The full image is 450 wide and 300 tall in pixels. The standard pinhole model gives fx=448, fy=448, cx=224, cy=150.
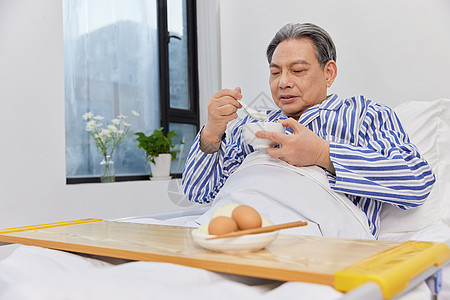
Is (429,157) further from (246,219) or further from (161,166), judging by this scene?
(161,166)

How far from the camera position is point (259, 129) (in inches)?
51.3

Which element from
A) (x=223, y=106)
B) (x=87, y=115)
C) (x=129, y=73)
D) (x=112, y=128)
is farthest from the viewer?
(x=129, y=73)

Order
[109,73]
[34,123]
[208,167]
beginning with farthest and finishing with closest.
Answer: [109,73] < [34,123] < [208,167]

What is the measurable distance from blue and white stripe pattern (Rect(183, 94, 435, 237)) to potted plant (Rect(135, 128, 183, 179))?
4.85ft

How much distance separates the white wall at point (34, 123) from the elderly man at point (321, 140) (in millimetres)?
1110

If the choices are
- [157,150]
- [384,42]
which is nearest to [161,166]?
[157,150]

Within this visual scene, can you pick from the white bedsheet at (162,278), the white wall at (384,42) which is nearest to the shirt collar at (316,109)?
the white bedsheet at (162,278)

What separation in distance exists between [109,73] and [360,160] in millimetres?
2304

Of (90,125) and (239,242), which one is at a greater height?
(90,125)

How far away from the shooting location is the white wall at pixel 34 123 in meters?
2.33

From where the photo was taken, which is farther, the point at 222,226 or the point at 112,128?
the point at 112,128

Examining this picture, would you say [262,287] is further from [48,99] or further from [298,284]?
[48,99]

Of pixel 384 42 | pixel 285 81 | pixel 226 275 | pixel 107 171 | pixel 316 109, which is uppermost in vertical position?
pixel 384 42

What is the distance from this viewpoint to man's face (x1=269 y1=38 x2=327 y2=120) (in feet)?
5.26
